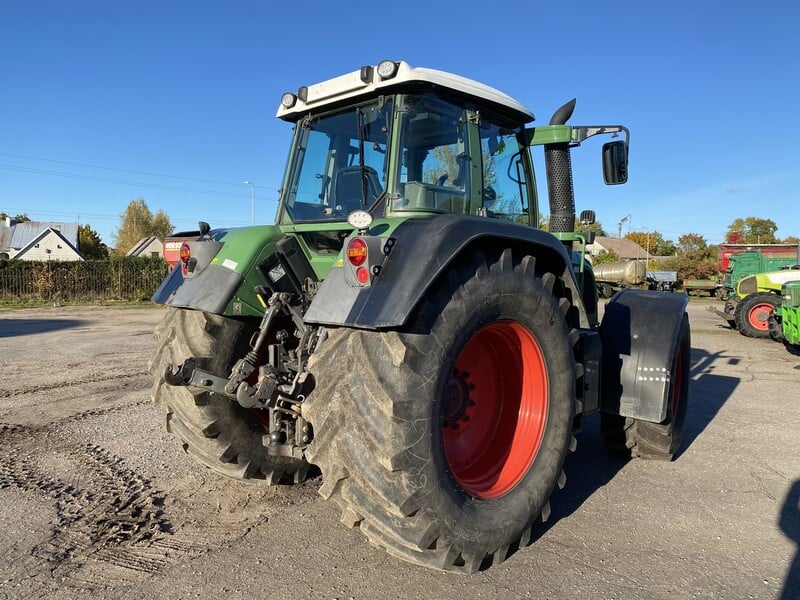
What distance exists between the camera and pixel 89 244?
68.5 metres

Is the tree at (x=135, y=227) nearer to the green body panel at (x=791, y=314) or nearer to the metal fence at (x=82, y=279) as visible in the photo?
the metal fence at (x=82, y=279)

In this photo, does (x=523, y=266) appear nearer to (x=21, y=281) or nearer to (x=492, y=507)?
(x=492, y=507)

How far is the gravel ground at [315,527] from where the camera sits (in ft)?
8.82

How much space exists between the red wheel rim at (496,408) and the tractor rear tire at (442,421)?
0.03 feet

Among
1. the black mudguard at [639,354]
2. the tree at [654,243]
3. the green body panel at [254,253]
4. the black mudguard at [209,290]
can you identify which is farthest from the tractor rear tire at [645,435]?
the tree at [654,243]

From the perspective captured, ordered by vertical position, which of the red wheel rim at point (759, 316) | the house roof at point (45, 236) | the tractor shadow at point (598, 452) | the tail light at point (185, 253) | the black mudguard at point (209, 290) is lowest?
the red wheel rim at point (759, 316)

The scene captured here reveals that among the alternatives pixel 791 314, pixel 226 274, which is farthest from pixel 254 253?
pixel 791 314

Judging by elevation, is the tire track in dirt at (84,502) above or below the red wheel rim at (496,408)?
below

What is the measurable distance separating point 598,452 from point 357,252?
334cm

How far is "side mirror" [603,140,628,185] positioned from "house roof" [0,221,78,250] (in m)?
67.8

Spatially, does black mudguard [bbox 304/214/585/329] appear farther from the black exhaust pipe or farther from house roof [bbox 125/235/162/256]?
house roof [bbox 125/235/162/256]

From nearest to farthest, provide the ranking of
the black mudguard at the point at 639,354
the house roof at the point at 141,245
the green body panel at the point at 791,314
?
the black mudguard at the point at 639,354 → the green body panel at the point at 791,314 → the house roof at the point at 141,245

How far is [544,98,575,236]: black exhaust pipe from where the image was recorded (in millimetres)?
4406

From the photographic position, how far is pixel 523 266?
9.91 feet
